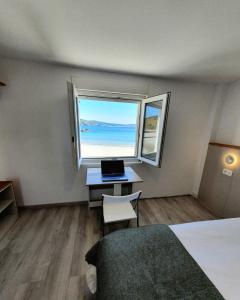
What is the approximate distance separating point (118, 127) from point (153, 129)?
0.65 metres

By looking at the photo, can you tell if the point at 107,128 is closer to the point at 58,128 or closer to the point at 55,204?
the point at 58,128

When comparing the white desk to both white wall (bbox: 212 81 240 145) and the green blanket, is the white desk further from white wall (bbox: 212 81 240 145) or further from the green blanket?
white wall (bbox: 212 81 240 145)

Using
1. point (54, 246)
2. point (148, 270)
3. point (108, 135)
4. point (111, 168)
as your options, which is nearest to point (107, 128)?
point (108, 135)

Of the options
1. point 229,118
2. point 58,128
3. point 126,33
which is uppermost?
point 126,33

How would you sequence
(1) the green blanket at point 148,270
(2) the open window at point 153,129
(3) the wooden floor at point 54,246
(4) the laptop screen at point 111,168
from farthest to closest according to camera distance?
(4) the laptop screen at point 111,168 → (2) the open window at point 153,129 → (3) the wooden floor at point 54,246 → (1) the green blanket at point 148,270

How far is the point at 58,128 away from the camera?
208 cm

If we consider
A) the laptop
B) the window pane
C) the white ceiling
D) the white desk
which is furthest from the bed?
the white ceiling

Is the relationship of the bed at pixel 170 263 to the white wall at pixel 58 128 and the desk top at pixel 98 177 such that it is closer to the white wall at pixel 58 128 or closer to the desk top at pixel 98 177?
the desk top at pixel 98 177

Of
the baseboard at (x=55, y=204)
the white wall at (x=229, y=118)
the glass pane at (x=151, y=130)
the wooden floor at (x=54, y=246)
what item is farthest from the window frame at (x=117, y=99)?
the white wall at (x=229, y=118)

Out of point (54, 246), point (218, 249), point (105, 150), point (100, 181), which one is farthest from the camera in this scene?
point (105, 150)

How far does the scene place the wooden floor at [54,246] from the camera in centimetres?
121

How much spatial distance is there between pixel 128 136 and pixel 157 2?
1816 millimetres

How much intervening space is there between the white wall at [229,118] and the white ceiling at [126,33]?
1.91 feet

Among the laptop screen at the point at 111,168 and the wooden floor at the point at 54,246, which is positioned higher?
the laptop screen at the point at 111,168
